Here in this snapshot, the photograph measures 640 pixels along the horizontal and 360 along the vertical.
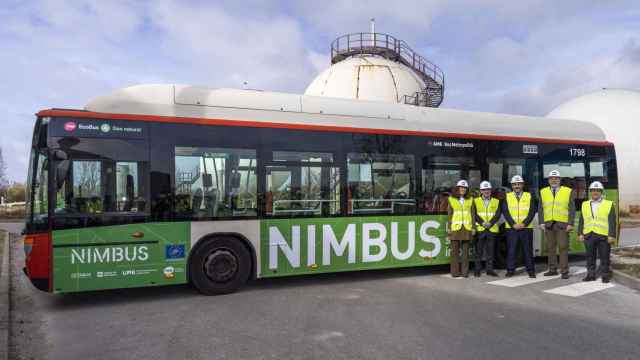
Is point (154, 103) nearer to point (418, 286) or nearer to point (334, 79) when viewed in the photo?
point (418, 286)

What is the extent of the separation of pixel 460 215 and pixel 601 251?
251cm

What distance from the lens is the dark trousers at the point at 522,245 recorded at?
8.95m

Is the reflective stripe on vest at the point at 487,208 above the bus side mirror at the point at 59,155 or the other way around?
the other way around

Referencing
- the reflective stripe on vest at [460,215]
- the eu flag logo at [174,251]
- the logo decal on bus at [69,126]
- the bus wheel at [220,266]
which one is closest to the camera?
the logo decal on bus at [69,126]

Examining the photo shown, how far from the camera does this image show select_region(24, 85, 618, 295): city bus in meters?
6.62

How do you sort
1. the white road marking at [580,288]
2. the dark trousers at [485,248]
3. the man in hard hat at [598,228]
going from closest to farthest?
1. the white road marking at [580,288]
2. the man in hard hat at [598,228]
3. the dark trousers at [485,248]

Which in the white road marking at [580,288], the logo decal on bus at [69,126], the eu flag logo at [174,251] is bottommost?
the white road marking at [580,288]

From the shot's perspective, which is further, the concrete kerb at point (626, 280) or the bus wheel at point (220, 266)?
the concrete kerb at point (626, 280)

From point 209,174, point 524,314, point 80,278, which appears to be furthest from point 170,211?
point 524,314

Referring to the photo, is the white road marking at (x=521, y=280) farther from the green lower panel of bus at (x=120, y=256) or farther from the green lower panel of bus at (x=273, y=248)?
the green lower panel of bus at (x=120, y=256)

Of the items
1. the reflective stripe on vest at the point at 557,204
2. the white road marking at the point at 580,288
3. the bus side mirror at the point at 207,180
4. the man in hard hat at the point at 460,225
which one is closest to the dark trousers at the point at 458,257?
the man in hard hat at the point at 460,225

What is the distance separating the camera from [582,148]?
1043 centimetres

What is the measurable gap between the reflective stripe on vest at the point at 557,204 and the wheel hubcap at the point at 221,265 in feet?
19.0

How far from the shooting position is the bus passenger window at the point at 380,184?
8.23m
